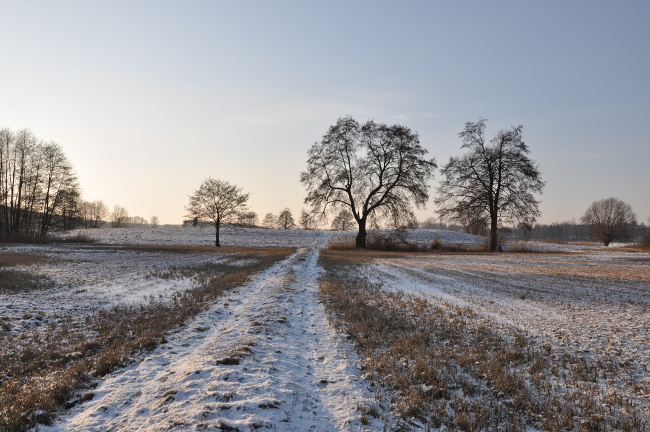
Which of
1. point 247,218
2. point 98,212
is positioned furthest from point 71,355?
point 98,212

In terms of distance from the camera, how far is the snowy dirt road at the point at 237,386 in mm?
3689

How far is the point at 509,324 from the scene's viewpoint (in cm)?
770

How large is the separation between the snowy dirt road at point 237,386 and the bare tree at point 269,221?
110144mm

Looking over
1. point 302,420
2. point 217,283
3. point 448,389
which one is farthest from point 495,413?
point 217,283

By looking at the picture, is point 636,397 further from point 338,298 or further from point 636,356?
point 338,298

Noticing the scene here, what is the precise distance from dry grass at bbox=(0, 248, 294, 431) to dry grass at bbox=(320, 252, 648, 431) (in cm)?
399

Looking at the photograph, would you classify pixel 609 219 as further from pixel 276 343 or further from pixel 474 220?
pixel 276 343

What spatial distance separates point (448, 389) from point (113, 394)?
4521 millimetres

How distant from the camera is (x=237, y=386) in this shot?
4.39 m

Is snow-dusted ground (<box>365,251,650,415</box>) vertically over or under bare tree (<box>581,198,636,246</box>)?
under

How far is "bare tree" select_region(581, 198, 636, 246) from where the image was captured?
61844mm

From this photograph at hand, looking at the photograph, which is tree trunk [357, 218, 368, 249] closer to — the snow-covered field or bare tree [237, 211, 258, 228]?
bare tree [237, 211, 258, 228]

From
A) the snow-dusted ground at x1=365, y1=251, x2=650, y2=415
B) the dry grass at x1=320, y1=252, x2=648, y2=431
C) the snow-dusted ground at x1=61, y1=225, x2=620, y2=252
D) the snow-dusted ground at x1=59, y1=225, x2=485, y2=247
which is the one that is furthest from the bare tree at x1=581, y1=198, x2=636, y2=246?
the dry grass at x1=320, y1=252, x2=648, y2=431

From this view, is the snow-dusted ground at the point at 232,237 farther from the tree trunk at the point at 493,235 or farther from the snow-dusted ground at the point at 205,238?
the tree trunk at the point at 493,235
